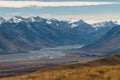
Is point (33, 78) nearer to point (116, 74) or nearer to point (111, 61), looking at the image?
point (116, 74)

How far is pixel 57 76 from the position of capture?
2920 centimetres

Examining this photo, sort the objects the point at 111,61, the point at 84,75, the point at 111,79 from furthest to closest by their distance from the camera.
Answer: the point at 111,61
the point at 84,75
the point at 111,79

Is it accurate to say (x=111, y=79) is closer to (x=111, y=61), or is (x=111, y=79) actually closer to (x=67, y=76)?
(x=67, y=76)

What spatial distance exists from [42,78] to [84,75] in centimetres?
383

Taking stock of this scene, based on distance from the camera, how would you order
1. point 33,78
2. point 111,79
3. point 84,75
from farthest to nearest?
point 33,78
point 84,75
point 111,79

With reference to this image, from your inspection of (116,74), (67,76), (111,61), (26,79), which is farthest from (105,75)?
(111,61)

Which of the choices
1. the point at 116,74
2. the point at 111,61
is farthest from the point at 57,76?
the point at 111,61

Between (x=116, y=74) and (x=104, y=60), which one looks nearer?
(x=116, y=74)

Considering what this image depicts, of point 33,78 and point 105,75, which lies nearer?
point 105,75

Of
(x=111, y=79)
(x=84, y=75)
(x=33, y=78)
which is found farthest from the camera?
(x=33, y=78)

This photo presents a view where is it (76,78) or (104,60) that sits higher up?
(76,78)

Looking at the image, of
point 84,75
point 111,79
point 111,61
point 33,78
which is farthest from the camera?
point 111,61

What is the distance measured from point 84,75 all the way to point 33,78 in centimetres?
525

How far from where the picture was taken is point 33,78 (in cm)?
3059
